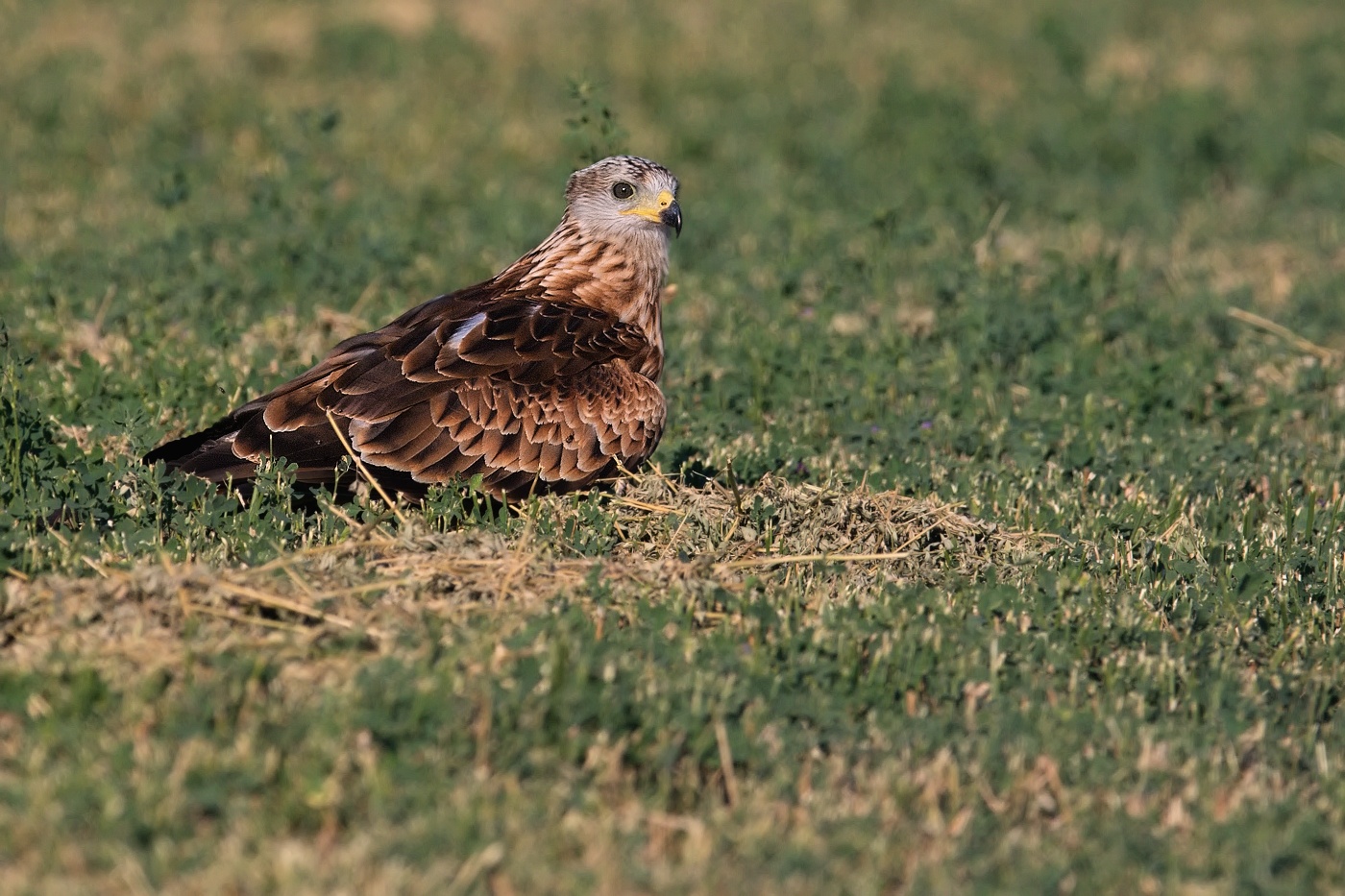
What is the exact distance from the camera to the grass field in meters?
4.87

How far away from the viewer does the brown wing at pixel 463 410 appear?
7.20 metres

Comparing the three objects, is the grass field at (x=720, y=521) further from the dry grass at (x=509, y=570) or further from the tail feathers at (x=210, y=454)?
the tail feathers at (x=210, y=454)

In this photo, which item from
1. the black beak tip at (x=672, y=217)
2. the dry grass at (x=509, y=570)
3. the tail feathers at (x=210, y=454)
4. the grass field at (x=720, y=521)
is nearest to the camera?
the grass field at (x=720, y=521)

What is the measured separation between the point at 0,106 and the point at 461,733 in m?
11.3

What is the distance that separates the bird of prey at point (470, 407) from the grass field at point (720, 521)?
23 centimetres

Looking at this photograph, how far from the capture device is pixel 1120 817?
16.8ft

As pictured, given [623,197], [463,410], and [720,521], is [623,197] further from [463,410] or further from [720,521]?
[720,521]

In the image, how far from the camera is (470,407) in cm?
734

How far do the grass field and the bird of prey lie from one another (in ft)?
0.77

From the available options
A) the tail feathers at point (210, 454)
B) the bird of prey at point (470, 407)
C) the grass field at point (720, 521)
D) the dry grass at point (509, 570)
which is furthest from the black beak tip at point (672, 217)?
the tail feathers at point (210, 454)

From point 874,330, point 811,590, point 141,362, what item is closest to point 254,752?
point 811,590

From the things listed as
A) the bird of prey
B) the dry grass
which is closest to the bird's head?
the bird of prey

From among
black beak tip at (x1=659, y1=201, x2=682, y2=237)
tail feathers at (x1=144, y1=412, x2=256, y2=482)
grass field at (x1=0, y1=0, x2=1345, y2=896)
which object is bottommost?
grass field at (x1=0, y1=0, x2=1345, y2=896)

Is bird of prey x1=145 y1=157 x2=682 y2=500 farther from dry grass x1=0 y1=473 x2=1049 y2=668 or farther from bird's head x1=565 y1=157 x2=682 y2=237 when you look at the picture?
bird's head x1=565 y1=157 x2=682 y2=237
